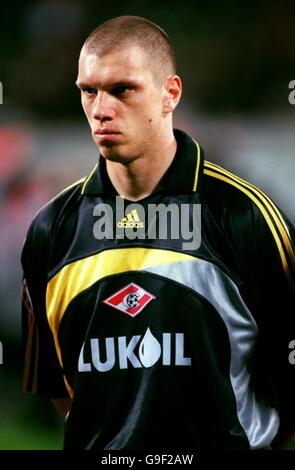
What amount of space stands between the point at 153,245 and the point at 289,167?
110 cm

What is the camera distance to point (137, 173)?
1828mm

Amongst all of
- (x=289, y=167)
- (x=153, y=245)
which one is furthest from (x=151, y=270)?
(x=289, y=167)

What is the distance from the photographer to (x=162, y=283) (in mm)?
1821

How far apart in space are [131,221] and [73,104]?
1.46 metres

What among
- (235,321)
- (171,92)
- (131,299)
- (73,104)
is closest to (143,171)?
(171,92)

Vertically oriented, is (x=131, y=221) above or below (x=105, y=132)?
below

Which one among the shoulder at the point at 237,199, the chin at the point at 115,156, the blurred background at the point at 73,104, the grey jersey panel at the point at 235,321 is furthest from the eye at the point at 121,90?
the blurred background at the point at 73,104

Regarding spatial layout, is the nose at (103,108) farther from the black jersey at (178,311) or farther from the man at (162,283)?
the black jersey at (178,311)

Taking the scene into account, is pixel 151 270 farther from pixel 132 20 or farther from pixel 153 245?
pixel 132 20

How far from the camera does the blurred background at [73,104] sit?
2943mm

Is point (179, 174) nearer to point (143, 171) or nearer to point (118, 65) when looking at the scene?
point (143, 171)
